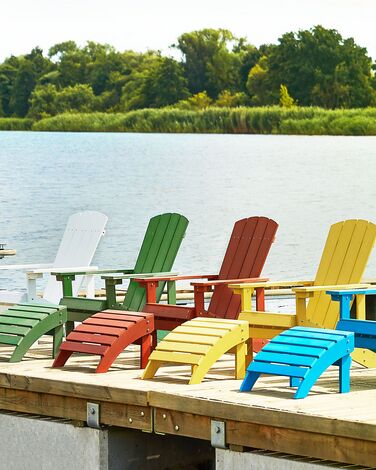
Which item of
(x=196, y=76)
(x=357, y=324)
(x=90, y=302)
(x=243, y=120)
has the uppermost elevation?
(x=196, y=76)

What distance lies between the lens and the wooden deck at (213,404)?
4.51m

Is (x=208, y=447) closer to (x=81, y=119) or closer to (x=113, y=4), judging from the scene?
(x=81, y=119)

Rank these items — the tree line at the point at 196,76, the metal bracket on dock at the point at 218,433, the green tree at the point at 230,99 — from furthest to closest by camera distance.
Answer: the green tree at the point at 230,99
the tree line at the point at 196,76
the metal bracket on dock at the point at 218,433

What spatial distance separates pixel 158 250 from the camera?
695cm

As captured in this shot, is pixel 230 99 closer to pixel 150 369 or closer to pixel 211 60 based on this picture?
pixel 211 60

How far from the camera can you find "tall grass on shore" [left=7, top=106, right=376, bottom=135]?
48000 mm

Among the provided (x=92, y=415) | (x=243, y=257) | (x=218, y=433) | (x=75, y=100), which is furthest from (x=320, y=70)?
(x=218, y=433)

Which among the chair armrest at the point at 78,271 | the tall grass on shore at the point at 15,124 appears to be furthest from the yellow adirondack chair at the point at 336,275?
the tall grass on shore at the point at 15,124

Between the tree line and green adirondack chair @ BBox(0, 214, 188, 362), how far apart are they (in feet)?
150

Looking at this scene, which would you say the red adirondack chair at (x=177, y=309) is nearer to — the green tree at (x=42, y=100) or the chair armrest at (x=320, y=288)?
the chair armrest at (x=320, y=288)

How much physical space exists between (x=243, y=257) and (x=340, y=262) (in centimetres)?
56

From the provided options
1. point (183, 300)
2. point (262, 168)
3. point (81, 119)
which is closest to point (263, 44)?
point (81, 119)

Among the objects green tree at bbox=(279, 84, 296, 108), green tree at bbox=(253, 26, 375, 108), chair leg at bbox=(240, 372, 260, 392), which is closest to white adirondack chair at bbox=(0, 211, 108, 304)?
Result: chair leg at bbox=(240, 372, 260, 392)

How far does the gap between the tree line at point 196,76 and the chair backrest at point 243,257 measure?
46.1 meters
